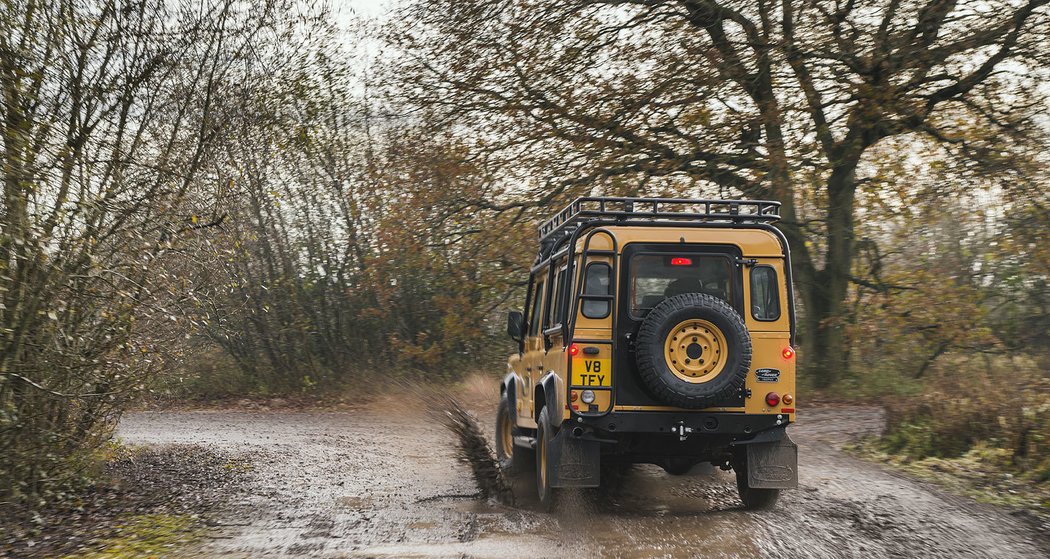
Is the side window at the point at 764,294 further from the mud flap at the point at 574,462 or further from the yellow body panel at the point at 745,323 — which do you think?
the mud flap at the point at 574,462

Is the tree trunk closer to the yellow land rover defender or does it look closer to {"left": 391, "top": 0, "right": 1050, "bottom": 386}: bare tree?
{"left": 391, "top": 0, "right": 1050, "bottom": 386}: bare tree

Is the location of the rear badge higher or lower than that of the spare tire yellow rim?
lower

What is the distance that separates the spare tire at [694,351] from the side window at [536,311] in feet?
7.33

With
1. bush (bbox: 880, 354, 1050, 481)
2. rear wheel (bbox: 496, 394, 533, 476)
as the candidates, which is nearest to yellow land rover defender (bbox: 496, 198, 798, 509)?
rear wheel (bbox: 496, 394, 533, 476)

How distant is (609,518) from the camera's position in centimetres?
824

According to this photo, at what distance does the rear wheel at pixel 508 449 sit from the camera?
10.4 m

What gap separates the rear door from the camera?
26.7 ft

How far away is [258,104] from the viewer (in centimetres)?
1012

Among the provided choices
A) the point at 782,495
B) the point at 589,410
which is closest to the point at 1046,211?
the point at 782,495

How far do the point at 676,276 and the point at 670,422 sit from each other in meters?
1.19

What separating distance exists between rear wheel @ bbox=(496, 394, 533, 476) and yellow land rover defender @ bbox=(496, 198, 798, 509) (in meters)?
1.71

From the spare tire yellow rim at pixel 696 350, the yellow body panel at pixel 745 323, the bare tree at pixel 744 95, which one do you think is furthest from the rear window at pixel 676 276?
the bare tree at pixel 744 95

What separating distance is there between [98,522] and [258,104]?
4.25 m

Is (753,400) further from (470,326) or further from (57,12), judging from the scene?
(470,326)
